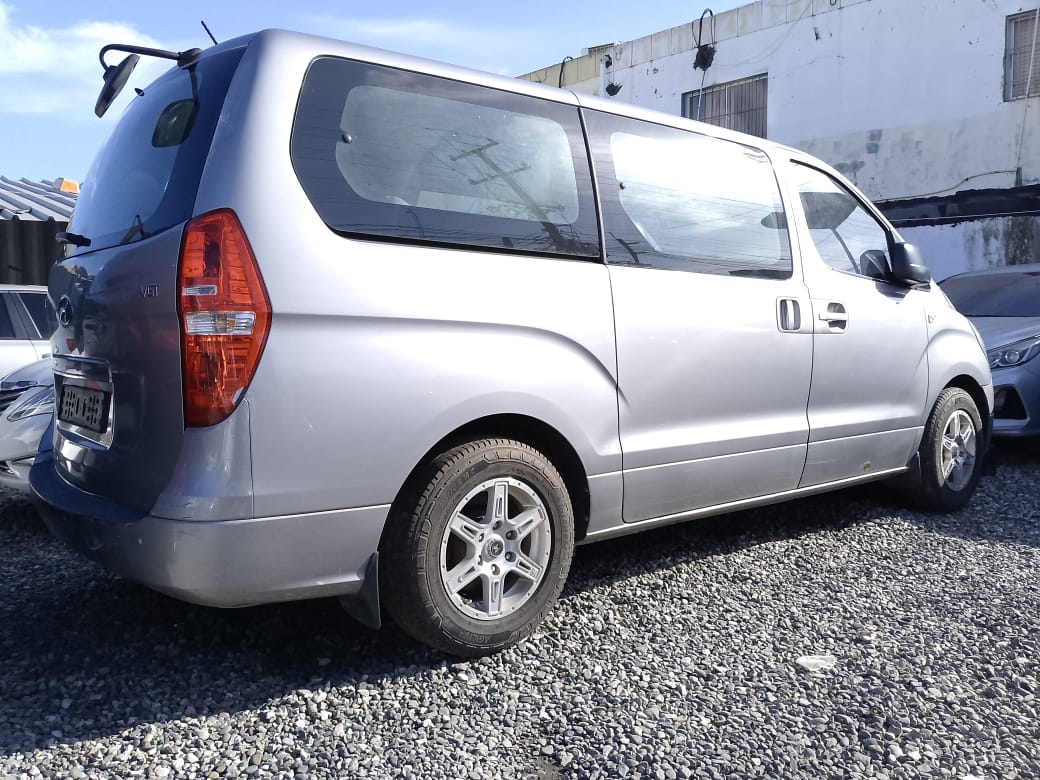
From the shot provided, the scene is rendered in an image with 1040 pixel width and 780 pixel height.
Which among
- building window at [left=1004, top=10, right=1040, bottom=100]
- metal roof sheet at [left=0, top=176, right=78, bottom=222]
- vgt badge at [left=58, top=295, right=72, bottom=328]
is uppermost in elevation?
building window at [left=1004, top=10, right=1040, bottom=100]

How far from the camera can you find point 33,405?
15.5 feet

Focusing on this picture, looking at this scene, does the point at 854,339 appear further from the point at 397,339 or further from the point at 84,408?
the point at 84,408

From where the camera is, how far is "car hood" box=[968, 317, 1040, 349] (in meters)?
6.81

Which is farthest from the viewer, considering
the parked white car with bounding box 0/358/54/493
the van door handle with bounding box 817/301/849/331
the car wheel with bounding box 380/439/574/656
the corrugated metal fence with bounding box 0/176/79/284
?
the corrugated metal fence with bounding box 0/176/79/284

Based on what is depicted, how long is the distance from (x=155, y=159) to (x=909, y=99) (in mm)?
13508

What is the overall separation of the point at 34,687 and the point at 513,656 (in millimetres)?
1510

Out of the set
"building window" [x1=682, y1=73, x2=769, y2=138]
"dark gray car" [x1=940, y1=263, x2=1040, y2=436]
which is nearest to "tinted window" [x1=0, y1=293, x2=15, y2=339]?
"dark gray car" [x1=940, y1=263, x2=1040, y2=436]

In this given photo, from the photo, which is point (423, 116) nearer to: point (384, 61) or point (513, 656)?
point (384, 61)

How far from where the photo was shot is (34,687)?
2742 mm

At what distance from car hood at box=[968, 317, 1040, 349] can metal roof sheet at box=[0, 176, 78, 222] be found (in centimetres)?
1139

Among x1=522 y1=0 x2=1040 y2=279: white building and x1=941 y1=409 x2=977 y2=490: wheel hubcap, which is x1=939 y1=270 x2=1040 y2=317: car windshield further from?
x1=522 y1=0 x2=1040 y2=279: white building

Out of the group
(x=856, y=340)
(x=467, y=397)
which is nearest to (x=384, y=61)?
(x=467, y=397)

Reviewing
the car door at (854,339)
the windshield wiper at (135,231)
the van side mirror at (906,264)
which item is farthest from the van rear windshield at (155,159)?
the van side mirror at (906,264)

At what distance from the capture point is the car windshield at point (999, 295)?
7.45m
